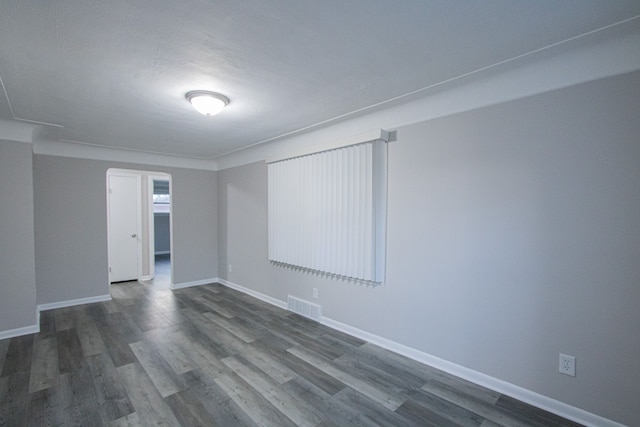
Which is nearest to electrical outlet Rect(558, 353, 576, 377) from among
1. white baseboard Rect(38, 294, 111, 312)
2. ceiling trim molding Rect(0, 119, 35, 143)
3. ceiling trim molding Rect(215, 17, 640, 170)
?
ceiling trim molding Rect(215, 17, 640, 170)

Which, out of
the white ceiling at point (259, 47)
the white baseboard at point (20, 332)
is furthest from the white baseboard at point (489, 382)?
the white baseboard at point (20, 332)

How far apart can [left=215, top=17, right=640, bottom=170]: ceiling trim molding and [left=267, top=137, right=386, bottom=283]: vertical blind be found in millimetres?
327

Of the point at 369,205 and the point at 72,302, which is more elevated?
the point at 369,205

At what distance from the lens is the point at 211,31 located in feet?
5.39

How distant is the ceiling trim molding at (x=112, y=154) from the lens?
411cm

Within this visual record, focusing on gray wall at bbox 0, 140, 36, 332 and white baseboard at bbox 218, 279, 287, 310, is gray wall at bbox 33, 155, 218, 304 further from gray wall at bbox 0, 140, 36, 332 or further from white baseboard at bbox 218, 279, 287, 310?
white baseboard at bbox 218, 279, 287, 310

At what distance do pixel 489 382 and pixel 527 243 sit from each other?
3.77ft

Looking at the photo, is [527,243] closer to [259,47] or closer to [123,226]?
[259,47]

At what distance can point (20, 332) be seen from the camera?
10.9 feet

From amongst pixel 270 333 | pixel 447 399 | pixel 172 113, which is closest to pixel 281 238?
pixel 270 333

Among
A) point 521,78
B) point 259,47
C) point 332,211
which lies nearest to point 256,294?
point 332,211

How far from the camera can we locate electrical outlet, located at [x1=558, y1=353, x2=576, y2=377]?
1931 millimetres

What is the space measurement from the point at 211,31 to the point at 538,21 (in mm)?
1806

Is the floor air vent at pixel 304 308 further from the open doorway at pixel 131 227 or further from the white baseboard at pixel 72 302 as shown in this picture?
the white baseboard at pixel 72 302
